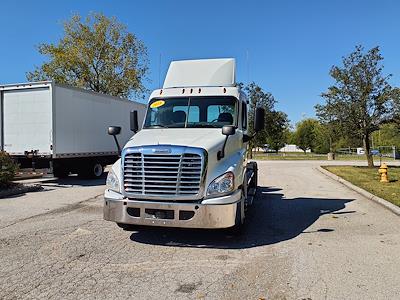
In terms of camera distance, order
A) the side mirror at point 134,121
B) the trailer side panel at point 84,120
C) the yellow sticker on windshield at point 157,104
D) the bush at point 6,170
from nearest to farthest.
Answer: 1. the yellow sticker on windshield at point 157,104
2. the side mirror at point 134,121
3. the bush at point 6,170
4. the trailer side panel at point 84,120

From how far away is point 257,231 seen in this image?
7.44 metres

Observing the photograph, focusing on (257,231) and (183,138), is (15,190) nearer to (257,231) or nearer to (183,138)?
(183,138)

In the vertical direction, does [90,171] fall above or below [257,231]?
above

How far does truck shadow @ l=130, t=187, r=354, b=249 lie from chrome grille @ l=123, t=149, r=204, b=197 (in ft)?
3.21

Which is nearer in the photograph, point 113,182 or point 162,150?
point 162,150

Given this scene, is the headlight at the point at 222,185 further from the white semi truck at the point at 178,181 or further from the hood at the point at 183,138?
the hood at the point at 183,138

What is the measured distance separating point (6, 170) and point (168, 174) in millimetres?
8775

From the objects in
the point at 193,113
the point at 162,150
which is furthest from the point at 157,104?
the point at 162,150

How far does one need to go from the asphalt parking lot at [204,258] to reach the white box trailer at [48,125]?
19.8ft

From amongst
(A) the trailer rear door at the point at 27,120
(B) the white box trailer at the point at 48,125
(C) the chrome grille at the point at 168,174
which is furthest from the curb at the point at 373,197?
(A) the trailer rear door at the point at 27,120

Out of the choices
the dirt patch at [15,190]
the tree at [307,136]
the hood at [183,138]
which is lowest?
the dirt patch at [15,190]

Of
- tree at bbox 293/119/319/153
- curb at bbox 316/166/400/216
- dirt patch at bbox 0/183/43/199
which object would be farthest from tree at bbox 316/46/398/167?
tree at bbox 293/119/319/153

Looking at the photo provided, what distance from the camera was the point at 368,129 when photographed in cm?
2281

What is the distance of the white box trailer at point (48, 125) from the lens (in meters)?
15.0
